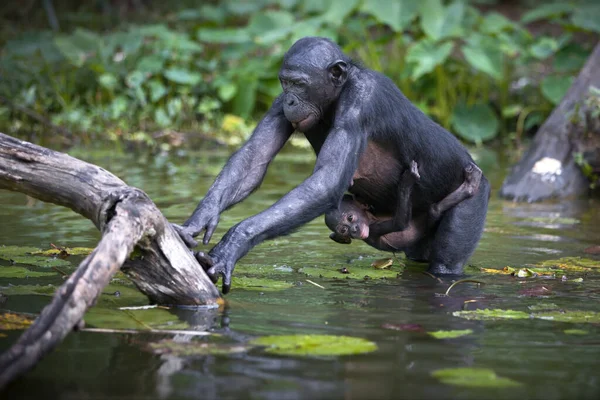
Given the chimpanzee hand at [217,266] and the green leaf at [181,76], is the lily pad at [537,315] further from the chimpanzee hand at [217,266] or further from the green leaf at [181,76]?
the green leaf at [181,76]

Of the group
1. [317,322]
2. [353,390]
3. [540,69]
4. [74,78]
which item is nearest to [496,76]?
[540,69]

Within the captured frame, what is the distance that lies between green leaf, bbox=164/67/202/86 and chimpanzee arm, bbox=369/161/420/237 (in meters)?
Result: 7.58

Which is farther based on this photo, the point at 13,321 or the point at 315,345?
the point at 13,321

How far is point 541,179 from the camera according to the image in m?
8.34

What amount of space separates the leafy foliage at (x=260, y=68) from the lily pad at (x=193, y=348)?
27.5 ft

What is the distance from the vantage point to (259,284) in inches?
183

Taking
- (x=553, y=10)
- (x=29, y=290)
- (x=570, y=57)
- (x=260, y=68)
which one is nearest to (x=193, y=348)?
(x=29, y=290)

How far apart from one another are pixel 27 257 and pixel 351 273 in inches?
76.0

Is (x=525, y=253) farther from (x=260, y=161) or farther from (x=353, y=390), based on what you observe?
(x=353, y=390)

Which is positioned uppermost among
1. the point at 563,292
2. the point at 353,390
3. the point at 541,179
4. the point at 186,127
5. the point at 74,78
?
the point at 74,78

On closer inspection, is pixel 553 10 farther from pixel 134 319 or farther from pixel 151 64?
pixel 134 319

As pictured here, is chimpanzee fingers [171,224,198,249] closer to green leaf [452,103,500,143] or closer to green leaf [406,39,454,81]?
green leaf [406,39,454,81]

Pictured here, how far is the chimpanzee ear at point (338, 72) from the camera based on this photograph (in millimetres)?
4847

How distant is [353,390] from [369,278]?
82.3 inches
